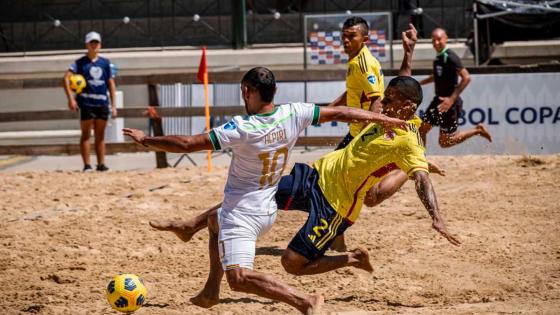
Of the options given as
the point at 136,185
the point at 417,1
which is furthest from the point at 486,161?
the point at 417,1

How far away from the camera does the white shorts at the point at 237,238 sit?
5688 mm

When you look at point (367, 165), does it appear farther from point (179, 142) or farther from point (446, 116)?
point (446, 116)

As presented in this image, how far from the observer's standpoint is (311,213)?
6297mm

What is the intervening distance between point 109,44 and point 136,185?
9.46 m

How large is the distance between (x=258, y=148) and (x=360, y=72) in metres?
2.84

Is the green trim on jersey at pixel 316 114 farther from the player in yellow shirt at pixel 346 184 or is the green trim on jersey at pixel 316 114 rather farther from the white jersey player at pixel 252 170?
the player in yellow shirt at pixel 346 184

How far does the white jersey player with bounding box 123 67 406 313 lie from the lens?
18.3ft

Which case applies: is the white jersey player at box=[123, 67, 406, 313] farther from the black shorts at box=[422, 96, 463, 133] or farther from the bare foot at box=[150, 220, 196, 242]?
the black shorts at box=[422, 96, 463, 133]

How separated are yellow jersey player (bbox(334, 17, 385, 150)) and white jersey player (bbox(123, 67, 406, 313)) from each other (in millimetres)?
2400

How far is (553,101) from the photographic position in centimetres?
1355

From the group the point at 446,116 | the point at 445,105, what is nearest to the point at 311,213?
the point at 445,105

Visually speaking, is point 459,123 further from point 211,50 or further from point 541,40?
point 211,50

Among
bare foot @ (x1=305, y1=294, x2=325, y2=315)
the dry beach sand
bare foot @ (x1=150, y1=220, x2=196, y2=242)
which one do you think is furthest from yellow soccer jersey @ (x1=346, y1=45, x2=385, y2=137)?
bare foot @ (x1=305, y1=294, x2=325, y2=315)

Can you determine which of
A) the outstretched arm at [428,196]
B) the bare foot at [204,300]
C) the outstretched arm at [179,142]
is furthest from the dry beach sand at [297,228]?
the outstretched arm at [179,142]
